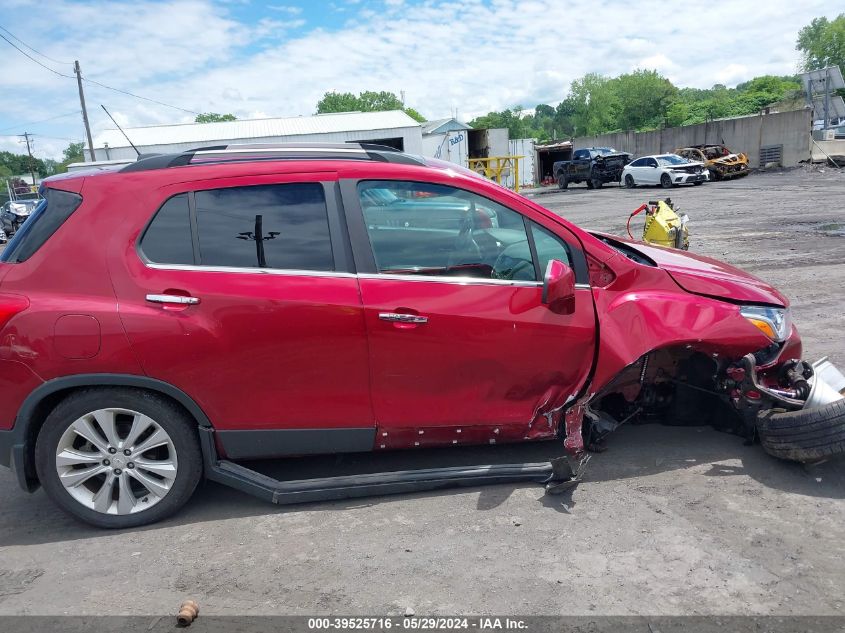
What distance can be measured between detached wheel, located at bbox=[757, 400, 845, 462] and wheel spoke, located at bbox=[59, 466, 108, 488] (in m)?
3.66

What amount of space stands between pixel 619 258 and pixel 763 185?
86.8 feet

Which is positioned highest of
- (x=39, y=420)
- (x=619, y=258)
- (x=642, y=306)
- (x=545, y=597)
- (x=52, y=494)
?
(x=619, y=258)

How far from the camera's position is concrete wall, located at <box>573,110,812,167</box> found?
32.8 meters

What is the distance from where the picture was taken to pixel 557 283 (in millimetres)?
3434

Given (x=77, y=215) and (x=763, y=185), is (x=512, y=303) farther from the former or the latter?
(x=763, y=185)

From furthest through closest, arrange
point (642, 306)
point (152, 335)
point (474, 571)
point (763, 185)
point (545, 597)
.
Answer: point (763, 185), point (642, 306), point (152, 335), point (474, 571), point (545, 597)

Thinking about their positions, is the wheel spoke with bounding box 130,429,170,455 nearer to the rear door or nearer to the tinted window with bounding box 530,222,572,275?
the rear door

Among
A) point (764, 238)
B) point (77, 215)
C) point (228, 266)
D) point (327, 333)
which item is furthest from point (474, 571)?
point (764, 238)

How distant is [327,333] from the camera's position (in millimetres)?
3383

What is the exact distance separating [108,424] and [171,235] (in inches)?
40.7

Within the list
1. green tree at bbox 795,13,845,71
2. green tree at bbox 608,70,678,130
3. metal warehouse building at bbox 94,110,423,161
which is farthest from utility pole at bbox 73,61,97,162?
green tree at bbox 795,13,845,71

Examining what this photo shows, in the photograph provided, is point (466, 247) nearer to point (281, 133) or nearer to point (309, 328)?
point (309, 328)

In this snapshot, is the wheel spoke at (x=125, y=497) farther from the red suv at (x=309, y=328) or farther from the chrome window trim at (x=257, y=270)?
the chrome window trim at (x=257, y=270)

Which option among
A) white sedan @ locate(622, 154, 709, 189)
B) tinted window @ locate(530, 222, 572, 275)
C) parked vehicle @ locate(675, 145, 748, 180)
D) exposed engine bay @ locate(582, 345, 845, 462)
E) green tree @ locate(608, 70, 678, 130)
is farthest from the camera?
green tree @ locate(608, 70, 678, 130)
